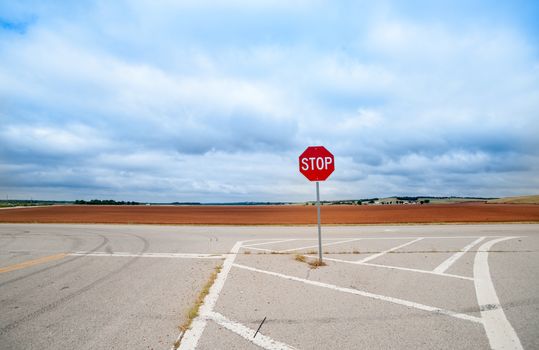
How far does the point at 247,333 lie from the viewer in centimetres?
367

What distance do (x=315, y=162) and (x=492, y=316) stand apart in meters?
4.84

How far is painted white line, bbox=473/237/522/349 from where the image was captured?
11.1 feet

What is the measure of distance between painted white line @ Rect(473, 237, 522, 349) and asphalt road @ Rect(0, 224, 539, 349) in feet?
0.06

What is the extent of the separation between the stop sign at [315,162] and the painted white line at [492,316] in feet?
13.3

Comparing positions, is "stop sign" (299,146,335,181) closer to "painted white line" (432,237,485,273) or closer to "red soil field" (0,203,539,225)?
"painted white line" (432,237,485,273)

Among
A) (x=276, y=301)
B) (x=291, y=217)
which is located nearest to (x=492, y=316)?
(x=276, y=301)

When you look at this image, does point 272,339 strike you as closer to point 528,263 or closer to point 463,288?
point 463,288

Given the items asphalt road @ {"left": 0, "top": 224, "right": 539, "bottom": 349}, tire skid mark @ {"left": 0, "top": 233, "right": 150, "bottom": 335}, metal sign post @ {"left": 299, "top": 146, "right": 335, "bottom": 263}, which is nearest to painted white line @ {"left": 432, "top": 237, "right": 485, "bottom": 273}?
asphalt road @ {"left": 0, "top": 224, "right": 539, "bottom": 349}

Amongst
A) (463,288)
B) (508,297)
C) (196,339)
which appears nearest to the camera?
(196,339)

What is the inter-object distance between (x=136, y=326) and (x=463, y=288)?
19.0ft

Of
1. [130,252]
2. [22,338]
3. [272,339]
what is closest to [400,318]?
[272,339]

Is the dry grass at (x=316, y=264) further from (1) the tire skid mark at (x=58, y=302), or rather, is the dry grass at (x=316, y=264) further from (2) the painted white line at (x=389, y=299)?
(1) the tire skid mark at (x=58, y=302)

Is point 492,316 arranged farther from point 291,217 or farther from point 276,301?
point 291,217

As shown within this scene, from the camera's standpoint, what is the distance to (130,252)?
9.89 m
